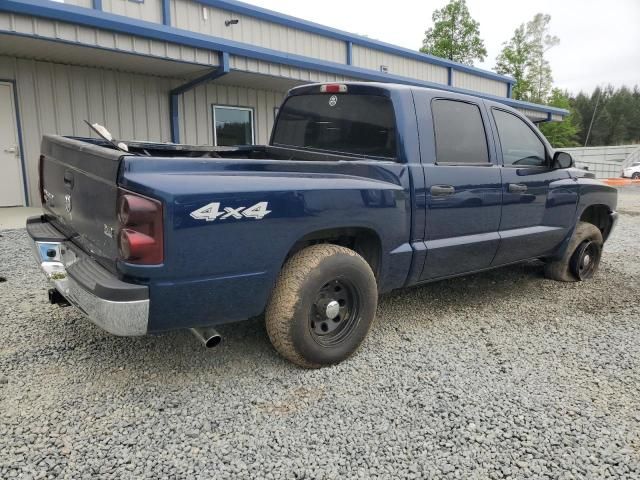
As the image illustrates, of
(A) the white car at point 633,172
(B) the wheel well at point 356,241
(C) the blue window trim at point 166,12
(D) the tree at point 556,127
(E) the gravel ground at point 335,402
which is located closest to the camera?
(E) the gravel ground at point 335,402

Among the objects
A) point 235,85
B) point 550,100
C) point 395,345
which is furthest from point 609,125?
point 395,345

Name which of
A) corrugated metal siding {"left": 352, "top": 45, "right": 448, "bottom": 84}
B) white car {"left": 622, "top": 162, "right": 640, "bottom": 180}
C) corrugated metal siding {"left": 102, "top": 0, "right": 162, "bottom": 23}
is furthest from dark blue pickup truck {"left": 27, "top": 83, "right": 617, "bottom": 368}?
white car {"left": 622, "top": 162, "right": 640, "bottom": 180}

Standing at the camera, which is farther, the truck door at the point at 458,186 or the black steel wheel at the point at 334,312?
the truck door at the point at 458,186

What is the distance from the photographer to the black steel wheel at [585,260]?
16.7 feet

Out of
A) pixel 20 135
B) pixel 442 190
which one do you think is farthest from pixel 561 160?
pixel 20 135

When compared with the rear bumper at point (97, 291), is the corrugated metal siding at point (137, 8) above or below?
above

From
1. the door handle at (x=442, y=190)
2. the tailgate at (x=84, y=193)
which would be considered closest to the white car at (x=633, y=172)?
the door handle at (x=442, y=190)

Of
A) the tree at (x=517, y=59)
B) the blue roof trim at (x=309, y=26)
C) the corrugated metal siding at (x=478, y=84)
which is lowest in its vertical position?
the corrugated metal siding at (x=478, y=84)

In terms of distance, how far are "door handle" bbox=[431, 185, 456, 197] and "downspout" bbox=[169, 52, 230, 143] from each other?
6.15 m

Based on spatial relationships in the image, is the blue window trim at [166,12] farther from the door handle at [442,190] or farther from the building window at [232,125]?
the door handle at [442,190]

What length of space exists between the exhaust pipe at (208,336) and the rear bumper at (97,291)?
13.2 inches

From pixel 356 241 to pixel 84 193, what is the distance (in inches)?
68.3

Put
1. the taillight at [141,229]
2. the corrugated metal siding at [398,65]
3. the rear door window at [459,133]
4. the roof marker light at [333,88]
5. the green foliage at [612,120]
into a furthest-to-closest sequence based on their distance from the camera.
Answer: the green foliage at [612,120] → the corrugated metal siding at [398,65] → the roof marker light at [333,88] → the rear door window at [459,133] → the taillight at [141,229]

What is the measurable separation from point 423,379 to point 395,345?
1.72 feet
